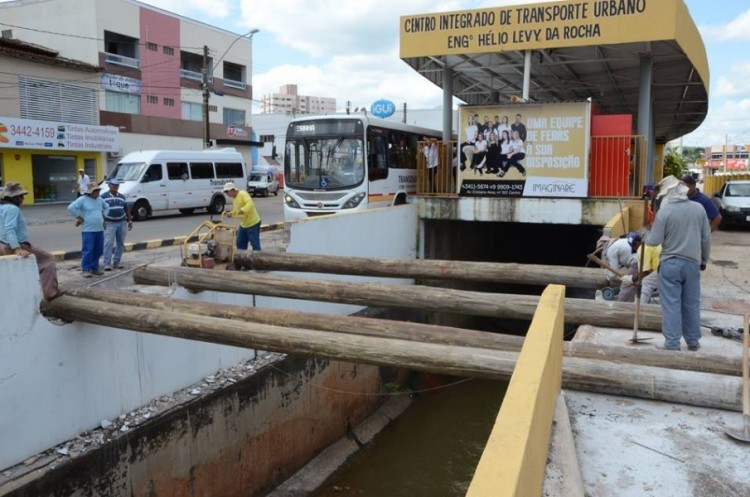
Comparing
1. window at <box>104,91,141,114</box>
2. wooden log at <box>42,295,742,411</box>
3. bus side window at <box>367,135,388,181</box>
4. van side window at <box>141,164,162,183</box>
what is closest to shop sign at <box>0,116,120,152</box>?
window at <box>104,91,141,114</box>

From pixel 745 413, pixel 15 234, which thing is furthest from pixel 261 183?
pixel 745 413

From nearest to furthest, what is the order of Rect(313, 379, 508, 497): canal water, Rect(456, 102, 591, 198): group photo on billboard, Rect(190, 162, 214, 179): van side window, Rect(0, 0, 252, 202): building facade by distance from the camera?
1. Rect(313, 379, 508, 497): canal water
2. Rect(456, 102, 591, 198): group photo on billboard
3. Rect(190, 162, 214, 179): van side window
4. Rect(0, 0, 252, 202): building facade

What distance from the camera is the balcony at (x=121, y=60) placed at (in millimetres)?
32344

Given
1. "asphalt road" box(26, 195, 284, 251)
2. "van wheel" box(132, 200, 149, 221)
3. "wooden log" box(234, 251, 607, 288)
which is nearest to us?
"wooden log" box(234, 251, 607, 288)

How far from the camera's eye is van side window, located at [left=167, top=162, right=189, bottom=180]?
21.4m

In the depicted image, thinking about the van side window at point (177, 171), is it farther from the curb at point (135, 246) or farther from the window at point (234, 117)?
the window at point (234, 117)

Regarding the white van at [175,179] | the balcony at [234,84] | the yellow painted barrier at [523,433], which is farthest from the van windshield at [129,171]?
the balcony at [234,84]

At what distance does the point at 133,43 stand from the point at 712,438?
119 ft

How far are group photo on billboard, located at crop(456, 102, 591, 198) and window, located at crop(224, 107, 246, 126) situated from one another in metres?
30.9

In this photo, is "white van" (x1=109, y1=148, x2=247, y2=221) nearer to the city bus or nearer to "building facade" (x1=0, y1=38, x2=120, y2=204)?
"building facade" (x1=0, y1=38, x2=120, y2=204)

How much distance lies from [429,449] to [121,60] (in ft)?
101

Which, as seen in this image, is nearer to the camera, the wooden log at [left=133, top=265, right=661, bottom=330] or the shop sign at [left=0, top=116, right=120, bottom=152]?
the wooden log at [left=133, top=265, right=661, bottom=330]

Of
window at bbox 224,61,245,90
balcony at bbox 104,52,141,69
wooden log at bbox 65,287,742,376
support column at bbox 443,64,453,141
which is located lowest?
wooden log at bbox 65,287,742,376

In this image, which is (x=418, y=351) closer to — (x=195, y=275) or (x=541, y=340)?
(x=541, y=340)
